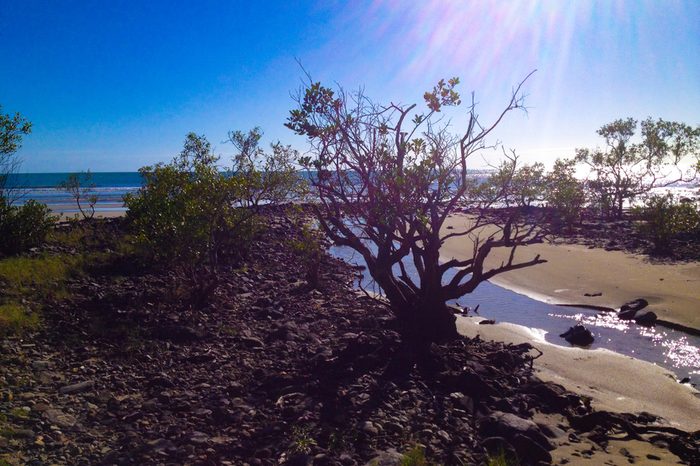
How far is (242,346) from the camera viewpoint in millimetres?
8367

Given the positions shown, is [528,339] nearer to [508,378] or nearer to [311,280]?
[508,378]

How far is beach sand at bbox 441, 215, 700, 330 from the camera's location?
1448 cm

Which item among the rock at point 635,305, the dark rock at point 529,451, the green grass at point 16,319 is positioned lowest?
the rock at point 635,305

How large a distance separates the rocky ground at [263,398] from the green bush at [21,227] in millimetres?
4623

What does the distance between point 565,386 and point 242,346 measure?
5432mm

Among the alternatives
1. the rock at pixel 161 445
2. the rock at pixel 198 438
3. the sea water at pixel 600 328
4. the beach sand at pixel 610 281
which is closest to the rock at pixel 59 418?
the rock at pixel 161 445

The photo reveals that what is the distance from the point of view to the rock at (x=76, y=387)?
20.0 ft

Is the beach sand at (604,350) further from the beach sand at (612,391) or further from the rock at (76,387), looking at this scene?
the rock at (76,387)

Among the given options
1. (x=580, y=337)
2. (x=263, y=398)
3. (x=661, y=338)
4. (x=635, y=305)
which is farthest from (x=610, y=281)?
(x=263, y=398)

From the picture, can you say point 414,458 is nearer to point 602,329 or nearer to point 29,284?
point 29,284

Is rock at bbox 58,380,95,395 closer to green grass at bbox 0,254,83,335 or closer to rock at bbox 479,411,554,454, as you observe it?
green grass at bbox 0,254,83,335

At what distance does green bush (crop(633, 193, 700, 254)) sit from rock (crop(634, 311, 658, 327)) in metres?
10.1

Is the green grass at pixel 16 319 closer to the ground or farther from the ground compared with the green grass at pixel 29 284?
closer to the ground

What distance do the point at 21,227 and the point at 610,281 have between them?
18.5 metres
